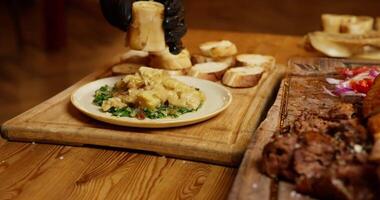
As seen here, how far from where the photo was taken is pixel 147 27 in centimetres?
154

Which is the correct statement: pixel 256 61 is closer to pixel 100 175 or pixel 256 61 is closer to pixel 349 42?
pixel 349 42

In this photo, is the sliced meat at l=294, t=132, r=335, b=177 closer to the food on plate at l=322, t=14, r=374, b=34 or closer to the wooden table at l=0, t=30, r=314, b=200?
the wooden table at l=0, t=30, r=314, b=200

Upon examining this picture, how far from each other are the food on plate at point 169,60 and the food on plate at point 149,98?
343 millimetres

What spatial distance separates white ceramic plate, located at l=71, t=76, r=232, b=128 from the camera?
1.20 m

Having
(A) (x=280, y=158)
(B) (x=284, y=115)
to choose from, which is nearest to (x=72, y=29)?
(B) (x=284, y=115)

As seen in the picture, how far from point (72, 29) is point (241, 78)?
12.0 feet

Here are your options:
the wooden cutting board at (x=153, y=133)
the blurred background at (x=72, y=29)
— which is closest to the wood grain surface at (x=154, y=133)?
the wooden cutting board at (x=153, y=133)

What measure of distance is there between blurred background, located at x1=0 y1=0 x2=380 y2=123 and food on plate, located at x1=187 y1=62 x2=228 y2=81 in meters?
1.35

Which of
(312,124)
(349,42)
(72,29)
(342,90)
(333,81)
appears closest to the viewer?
(312,124)

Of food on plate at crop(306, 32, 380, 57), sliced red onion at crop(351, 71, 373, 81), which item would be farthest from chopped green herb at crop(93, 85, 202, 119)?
food on plate at crop(306, 32, 380, 57)

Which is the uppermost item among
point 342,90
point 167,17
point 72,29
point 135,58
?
point 167,17

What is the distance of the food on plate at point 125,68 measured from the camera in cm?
170

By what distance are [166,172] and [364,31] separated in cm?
145

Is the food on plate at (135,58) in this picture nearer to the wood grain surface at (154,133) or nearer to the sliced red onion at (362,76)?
the wood grain surface at (154,133)
